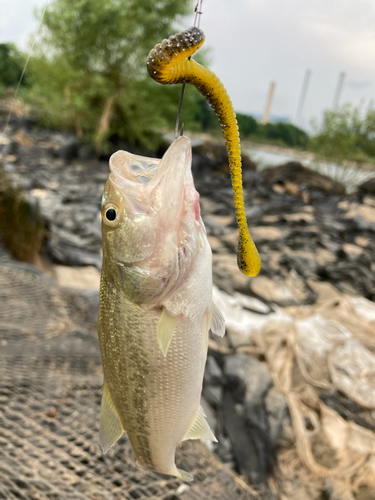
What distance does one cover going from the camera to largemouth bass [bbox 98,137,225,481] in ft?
3.71

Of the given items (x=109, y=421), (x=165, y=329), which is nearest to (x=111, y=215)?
(x=165, y=329)

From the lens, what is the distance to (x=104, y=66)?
60.7ft

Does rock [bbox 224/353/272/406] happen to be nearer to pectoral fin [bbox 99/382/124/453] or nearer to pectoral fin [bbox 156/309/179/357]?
pectoral fin [bbox 99/382/124/453]

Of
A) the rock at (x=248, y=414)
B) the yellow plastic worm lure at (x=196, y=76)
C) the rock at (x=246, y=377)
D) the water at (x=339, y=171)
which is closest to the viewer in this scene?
the yellow plastic worm lure at (x=196, y=76)

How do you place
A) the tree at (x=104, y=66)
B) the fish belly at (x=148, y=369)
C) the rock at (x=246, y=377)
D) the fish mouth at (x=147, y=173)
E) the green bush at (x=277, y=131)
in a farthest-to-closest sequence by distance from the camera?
1. the green bush at (x=277, y=131)
2. the tree at (x=104, y=66)
3. the rock at (x=246, y=377)
4. the fish belly at (x=148, y=369)
5. the fish mouth at (x=147, y=173)

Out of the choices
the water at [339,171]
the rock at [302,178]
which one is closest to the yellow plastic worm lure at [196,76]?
the rock at [302,178]

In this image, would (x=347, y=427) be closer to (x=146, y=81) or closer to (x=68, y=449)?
(x=68, y=449)

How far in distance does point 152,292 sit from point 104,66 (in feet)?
66.6

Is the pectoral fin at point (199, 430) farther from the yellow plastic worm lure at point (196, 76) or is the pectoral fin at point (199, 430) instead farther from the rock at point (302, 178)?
the rock at point (302, 178)

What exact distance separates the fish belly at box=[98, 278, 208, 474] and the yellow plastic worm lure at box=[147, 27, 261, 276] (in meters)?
0.46

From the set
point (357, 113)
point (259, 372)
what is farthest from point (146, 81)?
point (259, 372)

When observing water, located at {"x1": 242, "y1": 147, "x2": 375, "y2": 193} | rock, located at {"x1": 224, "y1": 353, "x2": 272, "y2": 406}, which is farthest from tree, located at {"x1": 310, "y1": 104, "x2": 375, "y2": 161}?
rock, located at {"x1": 224, "y1": 353, "x2": 272, "y2": 406}

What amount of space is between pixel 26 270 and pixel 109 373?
3.25 meters

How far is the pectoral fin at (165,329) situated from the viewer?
1.08m
